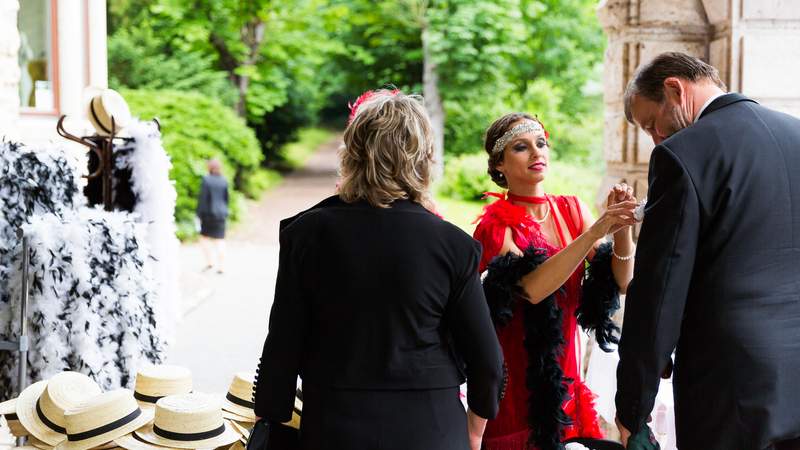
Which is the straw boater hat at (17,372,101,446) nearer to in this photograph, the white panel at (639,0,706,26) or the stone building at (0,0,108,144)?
the white panel at (639,0,706,26)

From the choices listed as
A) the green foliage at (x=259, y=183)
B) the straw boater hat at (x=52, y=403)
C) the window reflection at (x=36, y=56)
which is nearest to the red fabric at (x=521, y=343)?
the straw boater hat at (x=52, y=403)

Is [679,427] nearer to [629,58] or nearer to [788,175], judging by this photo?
[788,175]

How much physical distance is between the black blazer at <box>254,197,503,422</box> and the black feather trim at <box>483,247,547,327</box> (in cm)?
59

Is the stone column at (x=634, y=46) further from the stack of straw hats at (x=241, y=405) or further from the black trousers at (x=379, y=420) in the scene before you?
the black trousers at (x=379, y=420)

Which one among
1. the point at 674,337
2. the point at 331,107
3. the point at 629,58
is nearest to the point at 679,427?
the point at 674,337

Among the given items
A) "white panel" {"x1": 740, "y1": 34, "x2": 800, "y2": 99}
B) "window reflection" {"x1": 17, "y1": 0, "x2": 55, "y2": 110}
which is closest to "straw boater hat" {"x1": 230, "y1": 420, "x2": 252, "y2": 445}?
"white panel" {"x1": 740, "y1": 34, "x2": 800, "y2": 99}

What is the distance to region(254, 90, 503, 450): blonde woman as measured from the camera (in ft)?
6.78

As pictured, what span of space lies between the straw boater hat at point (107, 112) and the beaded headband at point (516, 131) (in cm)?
216

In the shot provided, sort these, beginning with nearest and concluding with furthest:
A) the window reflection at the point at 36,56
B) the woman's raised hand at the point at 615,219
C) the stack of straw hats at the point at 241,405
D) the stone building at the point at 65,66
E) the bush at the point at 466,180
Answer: the woman's raised hand at the point at 615,219 → the stack of straw hats at the point at 241,405 → the stone building at the point at 65,66 → the window reflection at the point at 36,56 → the bush at the point at 466,180

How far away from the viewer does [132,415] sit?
3.00m

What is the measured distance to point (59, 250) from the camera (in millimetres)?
3729

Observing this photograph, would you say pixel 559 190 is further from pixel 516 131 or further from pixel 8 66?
pixel 516 131

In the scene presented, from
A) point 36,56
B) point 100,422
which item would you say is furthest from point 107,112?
point 36,56

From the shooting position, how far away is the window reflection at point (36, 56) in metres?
8.55
